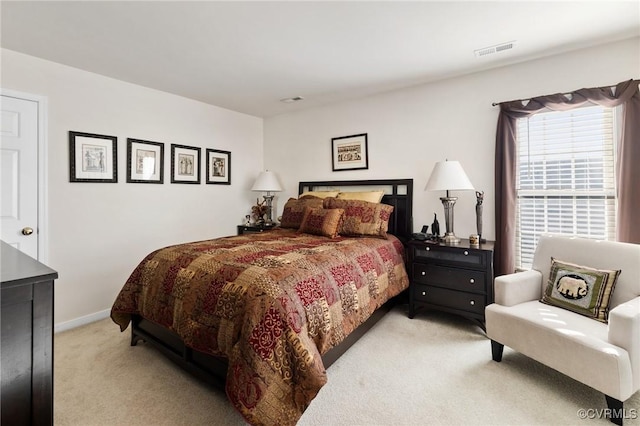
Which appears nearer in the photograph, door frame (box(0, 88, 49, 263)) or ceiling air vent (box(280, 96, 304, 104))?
door frame (box(0, 88, 49, 263))

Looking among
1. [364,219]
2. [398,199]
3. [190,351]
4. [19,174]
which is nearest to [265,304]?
[190,351]

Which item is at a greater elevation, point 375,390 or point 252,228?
point 252,228

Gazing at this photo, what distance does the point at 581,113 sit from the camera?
2.72m

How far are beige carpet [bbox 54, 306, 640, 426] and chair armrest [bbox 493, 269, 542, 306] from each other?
1.52 ft

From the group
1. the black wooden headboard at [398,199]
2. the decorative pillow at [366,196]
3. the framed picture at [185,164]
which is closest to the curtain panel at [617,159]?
the black wooden headboard at [398,199]

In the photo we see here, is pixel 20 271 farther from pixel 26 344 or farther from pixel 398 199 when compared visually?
pixel 398 199

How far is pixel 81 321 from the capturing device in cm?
306

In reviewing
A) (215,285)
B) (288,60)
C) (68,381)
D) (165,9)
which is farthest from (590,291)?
(68,381)

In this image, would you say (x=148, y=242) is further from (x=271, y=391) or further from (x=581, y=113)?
(x=581, y=113)

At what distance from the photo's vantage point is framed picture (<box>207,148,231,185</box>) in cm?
428

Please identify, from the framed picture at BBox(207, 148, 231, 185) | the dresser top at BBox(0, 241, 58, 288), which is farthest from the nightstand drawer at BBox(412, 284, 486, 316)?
the framed picture at BBox(207, 148, 231, 185)

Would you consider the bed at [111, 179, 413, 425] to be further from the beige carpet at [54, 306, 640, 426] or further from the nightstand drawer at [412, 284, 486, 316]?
the nightstand drawer at [412, 284, 486, 316]

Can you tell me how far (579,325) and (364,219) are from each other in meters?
1.88

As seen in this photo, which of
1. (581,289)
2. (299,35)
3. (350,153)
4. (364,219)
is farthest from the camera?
(350,153)
